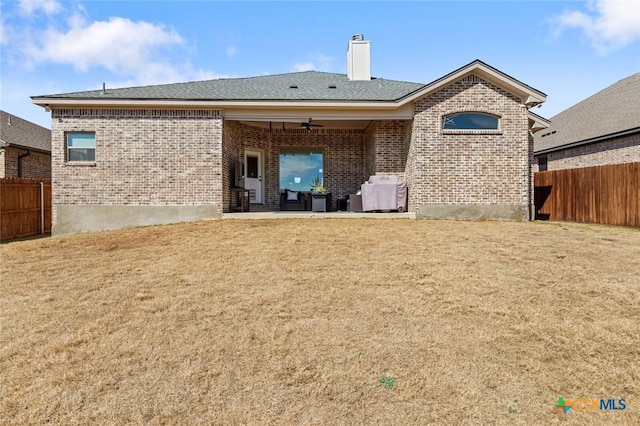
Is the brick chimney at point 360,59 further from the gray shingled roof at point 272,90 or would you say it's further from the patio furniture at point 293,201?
the patio furniture at point 293,201

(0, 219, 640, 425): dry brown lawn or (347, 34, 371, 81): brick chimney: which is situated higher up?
(347, 34, 371, 81): brick chimney

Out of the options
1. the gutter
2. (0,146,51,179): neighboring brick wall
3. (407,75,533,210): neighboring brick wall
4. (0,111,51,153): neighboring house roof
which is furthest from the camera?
(0,111,51,153): neighboring house roof

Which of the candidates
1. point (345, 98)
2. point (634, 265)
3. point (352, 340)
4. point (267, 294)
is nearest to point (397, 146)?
point (345, 98)

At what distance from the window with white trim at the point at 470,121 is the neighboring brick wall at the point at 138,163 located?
7302 millimetres

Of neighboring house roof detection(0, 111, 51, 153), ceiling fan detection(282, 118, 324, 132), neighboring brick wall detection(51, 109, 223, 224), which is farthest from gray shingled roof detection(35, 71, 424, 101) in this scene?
neighboring house roof detection(0, 111, 51, 153)

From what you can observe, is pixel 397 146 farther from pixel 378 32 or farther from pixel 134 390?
pixel 134 390

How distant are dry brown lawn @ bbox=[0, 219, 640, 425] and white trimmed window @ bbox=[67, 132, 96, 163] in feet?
16.3

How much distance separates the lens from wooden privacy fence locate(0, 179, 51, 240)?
11.8 m

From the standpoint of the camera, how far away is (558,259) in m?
6.24

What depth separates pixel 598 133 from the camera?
15531 millimetres

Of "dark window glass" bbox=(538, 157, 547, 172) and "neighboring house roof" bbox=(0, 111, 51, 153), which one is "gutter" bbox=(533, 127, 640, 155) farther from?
"neighboring house roof" bbox=(0, 111, 51, 153)

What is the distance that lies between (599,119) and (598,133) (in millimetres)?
1608

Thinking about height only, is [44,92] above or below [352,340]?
above

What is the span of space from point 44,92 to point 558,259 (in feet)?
47.7
